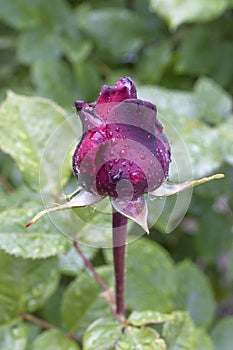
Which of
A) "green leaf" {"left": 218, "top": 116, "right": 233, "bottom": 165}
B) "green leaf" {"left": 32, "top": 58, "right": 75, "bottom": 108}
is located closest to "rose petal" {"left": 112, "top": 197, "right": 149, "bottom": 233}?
"green leaf" {"left": 218, "top": 116, "right": 233, "bottom": 165}

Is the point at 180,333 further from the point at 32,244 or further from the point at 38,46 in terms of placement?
the point at 38,46

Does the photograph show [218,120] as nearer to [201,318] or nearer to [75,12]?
[201,318]

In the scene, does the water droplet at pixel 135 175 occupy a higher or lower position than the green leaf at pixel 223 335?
higher

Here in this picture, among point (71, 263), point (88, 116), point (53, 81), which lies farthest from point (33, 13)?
point (88, 116)

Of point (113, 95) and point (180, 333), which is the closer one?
point (113, 95)

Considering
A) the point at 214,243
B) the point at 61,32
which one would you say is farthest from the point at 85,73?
the point at 214,243

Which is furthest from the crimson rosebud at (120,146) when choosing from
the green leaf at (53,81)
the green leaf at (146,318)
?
the green leaf at (53,81)

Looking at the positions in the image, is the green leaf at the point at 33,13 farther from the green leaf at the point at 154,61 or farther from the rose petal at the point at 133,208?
the rose petal at the point at 133,208
